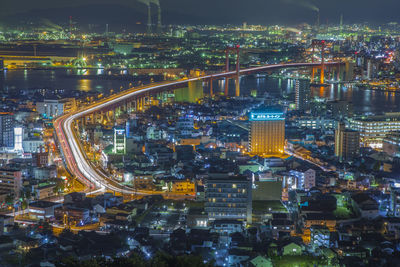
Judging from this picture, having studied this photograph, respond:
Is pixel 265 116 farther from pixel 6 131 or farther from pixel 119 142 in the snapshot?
pixel 6 131

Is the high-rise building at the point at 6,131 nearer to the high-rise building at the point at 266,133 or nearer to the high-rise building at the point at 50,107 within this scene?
the high-rise building at the point at 50,107

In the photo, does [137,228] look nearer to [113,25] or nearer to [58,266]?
[58,266]

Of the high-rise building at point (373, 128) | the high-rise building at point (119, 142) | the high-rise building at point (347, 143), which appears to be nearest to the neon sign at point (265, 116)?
the high-rise building at point (347, 143)

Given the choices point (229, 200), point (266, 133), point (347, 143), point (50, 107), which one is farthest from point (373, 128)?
point (50, 107)

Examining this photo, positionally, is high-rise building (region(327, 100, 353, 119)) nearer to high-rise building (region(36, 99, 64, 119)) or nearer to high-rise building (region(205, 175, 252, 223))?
high-rise building (region(36, 99, 64, 119))

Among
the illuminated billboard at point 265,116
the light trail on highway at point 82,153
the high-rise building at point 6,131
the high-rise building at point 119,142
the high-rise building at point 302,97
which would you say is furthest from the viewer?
the high-rise building at point 302,97

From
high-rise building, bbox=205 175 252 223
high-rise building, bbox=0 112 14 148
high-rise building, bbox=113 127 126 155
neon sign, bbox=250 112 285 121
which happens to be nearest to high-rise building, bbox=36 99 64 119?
high-rise building, bbox=0 112 14 148
